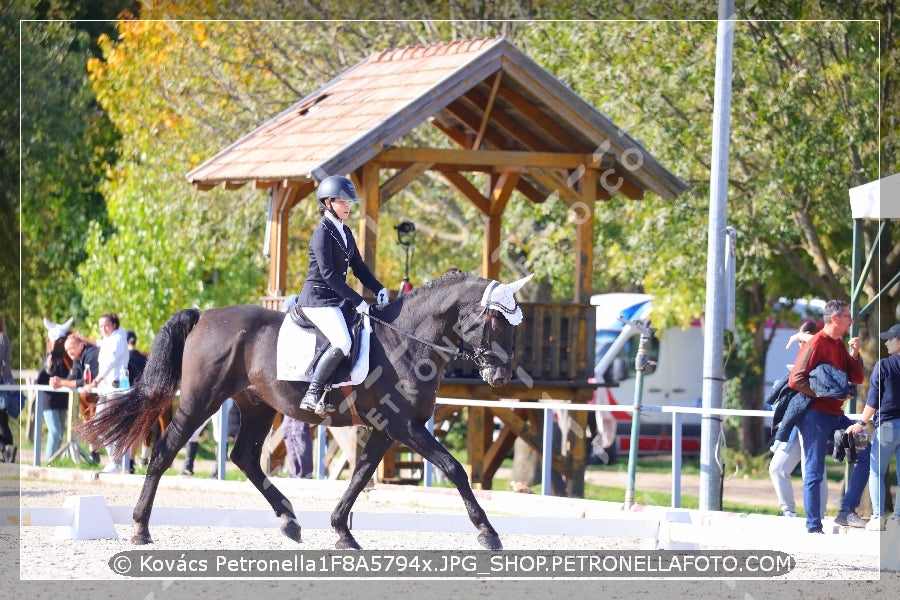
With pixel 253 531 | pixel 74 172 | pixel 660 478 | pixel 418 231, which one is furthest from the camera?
→ pixel 74 172

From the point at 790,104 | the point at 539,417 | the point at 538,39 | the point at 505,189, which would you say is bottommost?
the point at 539,417

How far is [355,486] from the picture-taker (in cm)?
1037

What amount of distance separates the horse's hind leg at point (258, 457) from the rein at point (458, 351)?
139 cm

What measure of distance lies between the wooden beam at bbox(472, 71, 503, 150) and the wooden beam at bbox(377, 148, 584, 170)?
0.51 m

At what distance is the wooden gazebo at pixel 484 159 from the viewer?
50.9 ft

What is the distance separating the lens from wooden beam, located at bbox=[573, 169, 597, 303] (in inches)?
653

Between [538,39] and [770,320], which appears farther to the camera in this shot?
[770,320]

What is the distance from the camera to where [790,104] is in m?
17.7

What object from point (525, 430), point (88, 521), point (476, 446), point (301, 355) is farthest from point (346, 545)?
point (525, 430)

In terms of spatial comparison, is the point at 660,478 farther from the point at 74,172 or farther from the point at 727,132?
the point at 74,172

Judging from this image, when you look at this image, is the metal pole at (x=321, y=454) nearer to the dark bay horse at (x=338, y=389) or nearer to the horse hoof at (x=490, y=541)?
the dark bay horse at (x=338, y=389)

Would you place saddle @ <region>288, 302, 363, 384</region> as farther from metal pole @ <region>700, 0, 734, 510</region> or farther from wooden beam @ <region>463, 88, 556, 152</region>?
wooden beam @ <region>463, 88, 556, 152</region>

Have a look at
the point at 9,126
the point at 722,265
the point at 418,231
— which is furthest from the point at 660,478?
the point at 9,126

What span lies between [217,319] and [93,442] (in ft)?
4.36
